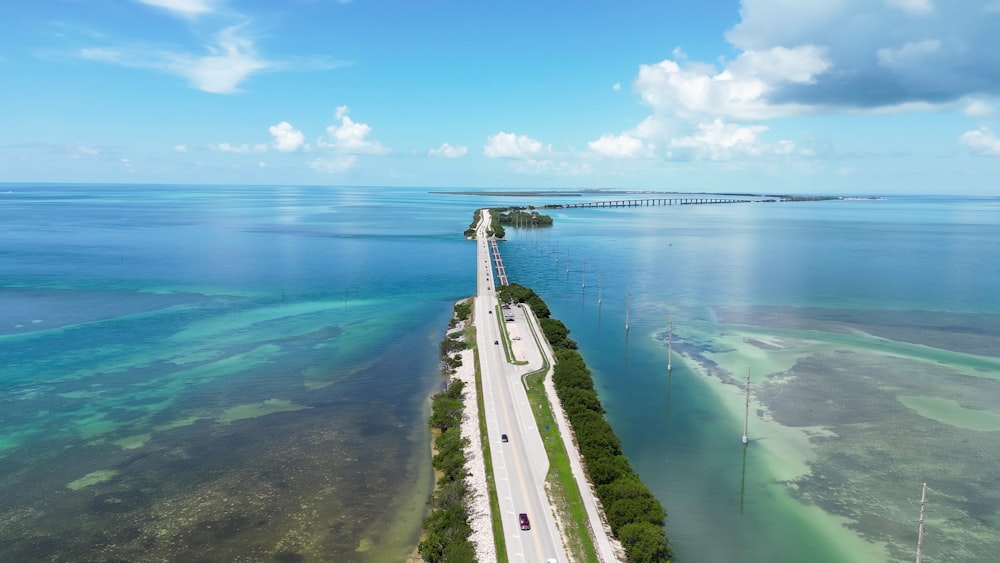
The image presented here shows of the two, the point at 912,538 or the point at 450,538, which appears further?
the point at 912,538

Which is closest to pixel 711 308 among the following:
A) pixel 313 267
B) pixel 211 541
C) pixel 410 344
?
pixel 410 344

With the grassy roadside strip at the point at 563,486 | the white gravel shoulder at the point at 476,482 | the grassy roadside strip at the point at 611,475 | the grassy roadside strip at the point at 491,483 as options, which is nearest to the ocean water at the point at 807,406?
the grassy roadside strip at the point at 611,475

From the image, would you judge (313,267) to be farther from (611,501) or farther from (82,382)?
(611,501)

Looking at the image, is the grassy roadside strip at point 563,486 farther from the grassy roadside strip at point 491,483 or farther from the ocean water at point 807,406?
the ocean water at point 807,406

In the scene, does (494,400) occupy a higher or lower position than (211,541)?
higher

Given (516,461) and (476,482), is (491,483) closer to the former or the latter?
(476,482)
